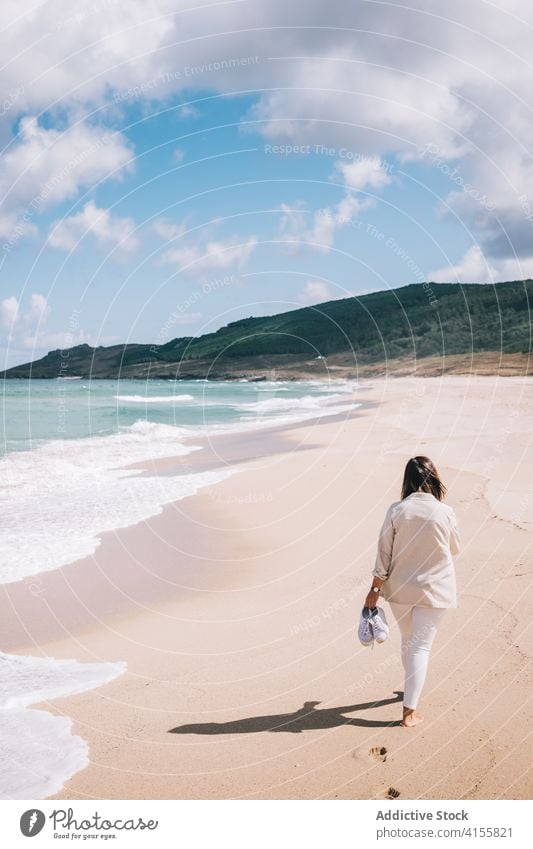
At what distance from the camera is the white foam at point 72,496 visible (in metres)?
11.4

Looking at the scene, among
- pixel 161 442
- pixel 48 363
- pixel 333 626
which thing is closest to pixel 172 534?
pixel 333 626

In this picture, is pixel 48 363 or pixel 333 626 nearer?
pixel 333 626

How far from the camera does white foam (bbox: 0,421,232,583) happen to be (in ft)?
37.3

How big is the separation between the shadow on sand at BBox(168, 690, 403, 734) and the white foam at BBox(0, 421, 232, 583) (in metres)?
5.29

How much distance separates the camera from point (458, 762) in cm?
469

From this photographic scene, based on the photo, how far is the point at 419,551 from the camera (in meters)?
5.33

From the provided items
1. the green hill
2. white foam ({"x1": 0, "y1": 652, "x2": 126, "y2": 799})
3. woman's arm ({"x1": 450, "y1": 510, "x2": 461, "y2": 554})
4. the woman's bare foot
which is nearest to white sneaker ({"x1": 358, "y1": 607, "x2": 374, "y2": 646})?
the woman's bare foot

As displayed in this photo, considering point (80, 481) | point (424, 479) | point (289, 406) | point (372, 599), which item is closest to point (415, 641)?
point (372, 599)

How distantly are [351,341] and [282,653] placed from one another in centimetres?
13070

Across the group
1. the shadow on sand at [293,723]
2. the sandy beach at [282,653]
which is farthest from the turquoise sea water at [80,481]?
the shadow on sand at [293,723]
